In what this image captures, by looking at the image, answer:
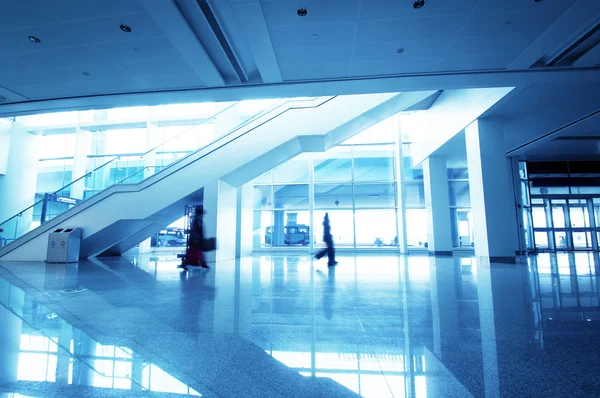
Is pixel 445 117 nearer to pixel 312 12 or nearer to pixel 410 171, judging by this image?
pixel 410 171

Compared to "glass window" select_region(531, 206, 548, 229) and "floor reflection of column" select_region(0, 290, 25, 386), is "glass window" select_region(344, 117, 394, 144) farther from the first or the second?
"floor reflection of column" select_region(0, 290, 25, 386)

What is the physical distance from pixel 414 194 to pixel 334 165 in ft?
17.6

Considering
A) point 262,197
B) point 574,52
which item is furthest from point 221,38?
point 262,197

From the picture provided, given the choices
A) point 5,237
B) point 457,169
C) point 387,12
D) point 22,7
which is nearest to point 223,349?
point 387,12

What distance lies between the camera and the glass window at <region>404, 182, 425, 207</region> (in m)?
19.2

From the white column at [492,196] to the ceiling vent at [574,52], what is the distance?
442cm

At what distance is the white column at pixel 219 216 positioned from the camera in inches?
468

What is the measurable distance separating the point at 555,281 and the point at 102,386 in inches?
298

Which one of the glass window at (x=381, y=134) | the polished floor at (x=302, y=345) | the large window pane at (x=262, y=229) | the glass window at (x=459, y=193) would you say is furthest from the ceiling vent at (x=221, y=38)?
the glass window at (x=459, y=193)

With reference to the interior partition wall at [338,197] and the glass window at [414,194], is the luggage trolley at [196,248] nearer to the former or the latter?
the interior partition wall at [338,197]

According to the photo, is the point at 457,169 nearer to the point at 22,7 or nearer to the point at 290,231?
the point at 290,231

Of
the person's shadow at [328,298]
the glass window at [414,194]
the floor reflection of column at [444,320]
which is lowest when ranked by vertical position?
the person's shadow at [328,298]

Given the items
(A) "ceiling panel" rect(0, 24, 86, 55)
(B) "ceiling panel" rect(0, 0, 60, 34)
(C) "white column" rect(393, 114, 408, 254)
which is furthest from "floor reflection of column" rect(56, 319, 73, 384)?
(C) "white column" rect(393, 114, 408, 254)

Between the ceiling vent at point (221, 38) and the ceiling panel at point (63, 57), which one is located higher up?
the ceiling vent at point (221, 38)
